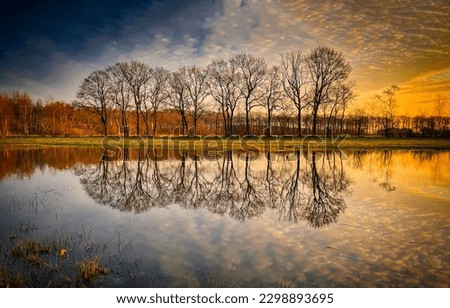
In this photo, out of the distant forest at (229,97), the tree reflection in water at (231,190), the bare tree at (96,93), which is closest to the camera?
the tree reflection in water at (231,190)

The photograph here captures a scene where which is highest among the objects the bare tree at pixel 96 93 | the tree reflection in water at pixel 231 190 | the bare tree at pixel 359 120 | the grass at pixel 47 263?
the bare tree at pixel 96 93

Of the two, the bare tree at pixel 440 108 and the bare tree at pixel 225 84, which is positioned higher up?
the bare tree at pixel 225 84

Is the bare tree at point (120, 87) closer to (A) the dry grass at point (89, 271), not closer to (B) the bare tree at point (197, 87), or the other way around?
(B) the bare tree at point (197, 87)

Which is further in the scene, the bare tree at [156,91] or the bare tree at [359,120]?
the bare tree at [359,120]

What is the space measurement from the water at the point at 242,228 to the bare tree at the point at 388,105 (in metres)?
28.1

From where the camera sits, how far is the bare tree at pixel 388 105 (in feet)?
126

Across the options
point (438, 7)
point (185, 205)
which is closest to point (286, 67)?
point (438, 7)

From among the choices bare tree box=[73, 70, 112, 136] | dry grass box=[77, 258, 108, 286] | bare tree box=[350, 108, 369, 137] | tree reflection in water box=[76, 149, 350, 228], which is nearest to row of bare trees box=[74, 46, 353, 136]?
bare tree box=[73, 70, 112, 136]

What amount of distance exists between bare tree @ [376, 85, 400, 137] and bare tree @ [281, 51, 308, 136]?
11.5 metres

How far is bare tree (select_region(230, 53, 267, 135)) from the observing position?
54.3 m

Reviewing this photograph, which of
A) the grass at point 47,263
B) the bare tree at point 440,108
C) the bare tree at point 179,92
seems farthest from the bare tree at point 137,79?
the grass at point 47,263

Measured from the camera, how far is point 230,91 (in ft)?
192

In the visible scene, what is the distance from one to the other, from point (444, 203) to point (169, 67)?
53580 millimetres
